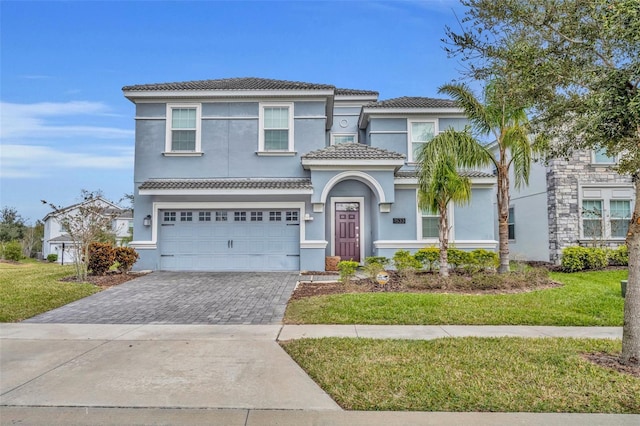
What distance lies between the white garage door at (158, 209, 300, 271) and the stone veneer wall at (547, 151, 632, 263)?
425 inches

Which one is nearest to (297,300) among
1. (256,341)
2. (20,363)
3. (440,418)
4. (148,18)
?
(256,341)

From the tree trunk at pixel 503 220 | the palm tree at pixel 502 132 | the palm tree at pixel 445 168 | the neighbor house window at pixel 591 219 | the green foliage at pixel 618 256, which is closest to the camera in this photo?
the palm tree at pixel 445 168

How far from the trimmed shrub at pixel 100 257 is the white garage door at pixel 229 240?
187 cm

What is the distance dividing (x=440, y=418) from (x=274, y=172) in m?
12.5

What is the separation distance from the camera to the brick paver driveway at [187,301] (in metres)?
8.34

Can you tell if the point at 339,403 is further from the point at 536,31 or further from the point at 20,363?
the point at 536,31

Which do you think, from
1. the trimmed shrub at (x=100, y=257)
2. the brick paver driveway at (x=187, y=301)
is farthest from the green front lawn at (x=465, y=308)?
the trimmed shrub at (x=100, y=257)

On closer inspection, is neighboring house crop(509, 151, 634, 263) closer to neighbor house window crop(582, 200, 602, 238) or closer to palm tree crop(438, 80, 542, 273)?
Result: neighbor house window crop(582, 200, 602, 238)

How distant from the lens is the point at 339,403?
13.5ft

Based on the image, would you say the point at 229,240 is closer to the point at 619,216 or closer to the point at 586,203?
the point at 586,203

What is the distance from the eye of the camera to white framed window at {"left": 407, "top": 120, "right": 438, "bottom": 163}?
16562mm

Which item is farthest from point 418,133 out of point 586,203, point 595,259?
point 595,259

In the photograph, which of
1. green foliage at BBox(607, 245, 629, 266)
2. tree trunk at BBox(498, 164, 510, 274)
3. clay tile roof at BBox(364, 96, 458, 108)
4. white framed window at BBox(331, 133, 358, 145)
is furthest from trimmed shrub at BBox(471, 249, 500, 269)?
white framed window at BBox(331, 133, 358, 145)

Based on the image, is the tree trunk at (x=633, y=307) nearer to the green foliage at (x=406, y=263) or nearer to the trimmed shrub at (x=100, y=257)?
the green foliage at (x=406, y=263)
